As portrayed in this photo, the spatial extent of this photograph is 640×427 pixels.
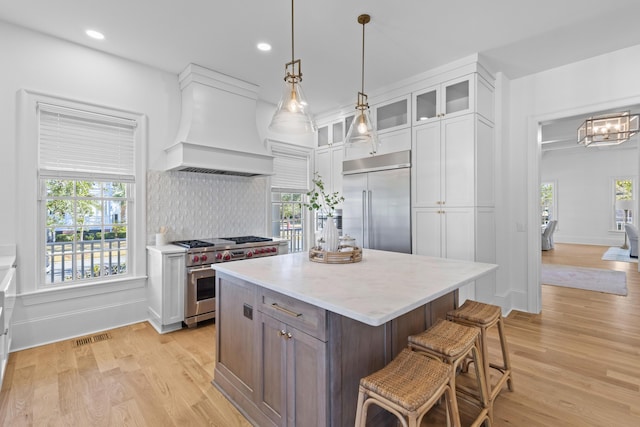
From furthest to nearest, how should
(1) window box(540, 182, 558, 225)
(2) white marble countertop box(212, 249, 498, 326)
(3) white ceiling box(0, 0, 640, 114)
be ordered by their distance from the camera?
(1) window box(540, 182, 558, 225)
(3) white ceiling box(0, 0, 640, 114)
(2) white marble countertop box(212, 249, 498, 326)

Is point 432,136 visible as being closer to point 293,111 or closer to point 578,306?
point 293,111

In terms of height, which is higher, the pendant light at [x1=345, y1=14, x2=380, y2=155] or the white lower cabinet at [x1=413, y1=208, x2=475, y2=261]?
the pendant light at [x1=345, y1=14, x2=380, y2=155]

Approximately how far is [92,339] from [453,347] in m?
3.25

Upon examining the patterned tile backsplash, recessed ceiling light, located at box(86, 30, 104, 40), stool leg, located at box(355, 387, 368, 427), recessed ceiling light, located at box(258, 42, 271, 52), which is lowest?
stool leg, located at box(355, 387, 368, 427)

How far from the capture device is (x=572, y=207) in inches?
387

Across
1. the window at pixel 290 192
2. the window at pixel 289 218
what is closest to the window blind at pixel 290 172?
the window at pixel 290 192

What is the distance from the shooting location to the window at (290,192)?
187 inches

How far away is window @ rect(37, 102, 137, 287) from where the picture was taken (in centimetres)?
295

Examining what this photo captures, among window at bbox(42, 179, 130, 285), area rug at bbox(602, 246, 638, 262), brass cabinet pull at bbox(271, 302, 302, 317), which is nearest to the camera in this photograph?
brass cabinet pull at bbox(271, 302, 302, 317)

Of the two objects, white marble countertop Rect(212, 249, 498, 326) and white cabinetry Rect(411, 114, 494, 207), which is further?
white cabinetry Rect(411, 114, 494, 207)

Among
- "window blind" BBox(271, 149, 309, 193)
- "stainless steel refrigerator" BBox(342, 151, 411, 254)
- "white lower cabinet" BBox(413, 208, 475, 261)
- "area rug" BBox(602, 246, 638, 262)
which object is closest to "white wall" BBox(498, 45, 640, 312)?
"white lower cabinet" BBox(413, 208, 475, 261)

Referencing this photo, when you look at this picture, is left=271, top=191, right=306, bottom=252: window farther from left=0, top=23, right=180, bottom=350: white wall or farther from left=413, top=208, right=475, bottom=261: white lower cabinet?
left=413, top=208, right=475, bottom=261: white lower cabinet

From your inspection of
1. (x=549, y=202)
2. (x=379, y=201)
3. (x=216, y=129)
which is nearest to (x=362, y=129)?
(x=379, y=201)

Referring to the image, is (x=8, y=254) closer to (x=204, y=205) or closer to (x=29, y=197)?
(x=29, y=197)
